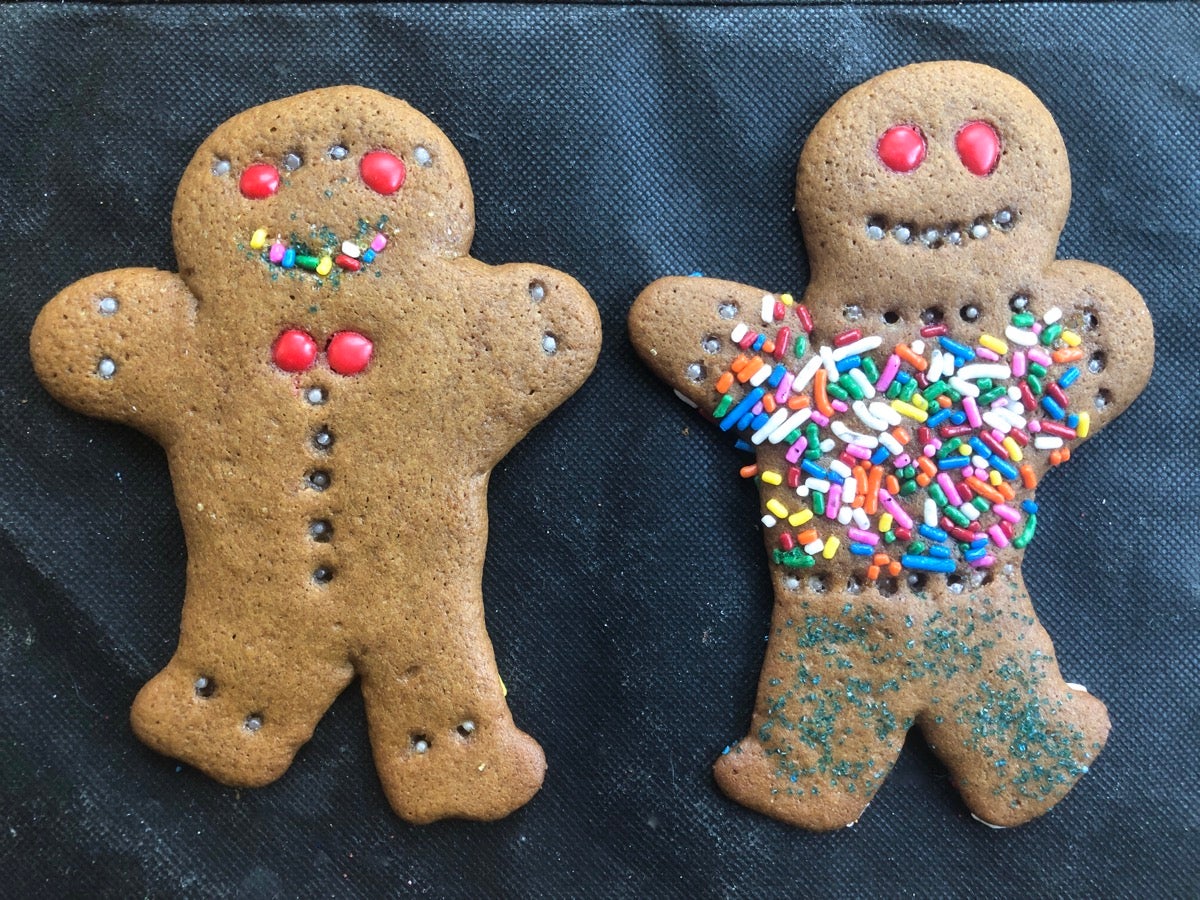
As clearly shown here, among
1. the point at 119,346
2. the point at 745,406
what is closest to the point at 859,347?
the point at 745,406

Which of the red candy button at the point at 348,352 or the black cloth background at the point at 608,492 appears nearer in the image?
the red candy button at the point at 348,352

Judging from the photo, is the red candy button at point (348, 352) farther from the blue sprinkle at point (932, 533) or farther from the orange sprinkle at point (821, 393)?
the blue sprinkle at point (932, 533)

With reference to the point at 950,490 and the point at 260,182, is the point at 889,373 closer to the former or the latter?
the point at 950,490

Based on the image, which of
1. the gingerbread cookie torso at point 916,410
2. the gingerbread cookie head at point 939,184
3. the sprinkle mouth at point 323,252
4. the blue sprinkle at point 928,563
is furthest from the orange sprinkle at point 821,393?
the sprinkle mouth at point 323,252

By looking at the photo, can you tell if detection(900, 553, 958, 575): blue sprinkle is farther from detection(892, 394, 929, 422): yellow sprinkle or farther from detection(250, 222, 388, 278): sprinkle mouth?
detection(250, 222, 388, 278): sprinkle mouth

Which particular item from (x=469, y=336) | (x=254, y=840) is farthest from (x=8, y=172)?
(x=254, y=840)

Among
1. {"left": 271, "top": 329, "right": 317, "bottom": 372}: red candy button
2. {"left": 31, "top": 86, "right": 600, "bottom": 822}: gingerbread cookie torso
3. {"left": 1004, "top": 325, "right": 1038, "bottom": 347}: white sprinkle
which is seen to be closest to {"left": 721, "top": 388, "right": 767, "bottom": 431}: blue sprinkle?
{"left": 31, "top": 86, "right": 600, "bottom": 822}: gingerbread cookie torso
